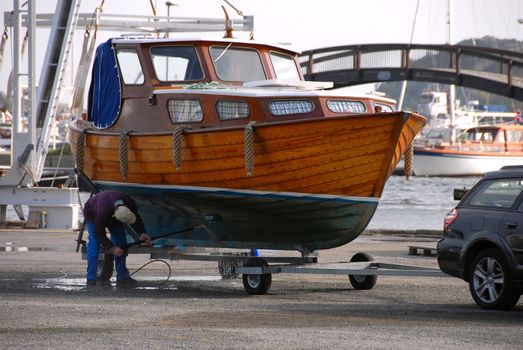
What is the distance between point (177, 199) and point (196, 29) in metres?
10.2

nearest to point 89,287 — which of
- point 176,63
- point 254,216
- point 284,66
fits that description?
point 254,216

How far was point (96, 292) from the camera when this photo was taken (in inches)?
556

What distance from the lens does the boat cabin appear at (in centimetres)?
1515

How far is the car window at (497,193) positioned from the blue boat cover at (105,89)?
6.13m

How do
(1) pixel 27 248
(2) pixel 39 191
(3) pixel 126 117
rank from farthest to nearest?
(2) pixel 39 191 → (1) pixel 27 248 → (3) pixel 126 117

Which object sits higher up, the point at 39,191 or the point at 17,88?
the point at 17,88

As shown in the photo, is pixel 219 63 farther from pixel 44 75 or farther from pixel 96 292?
pixel 44 75

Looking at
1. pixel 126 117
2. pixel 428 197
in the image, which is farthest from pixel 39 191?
pixel 428 197

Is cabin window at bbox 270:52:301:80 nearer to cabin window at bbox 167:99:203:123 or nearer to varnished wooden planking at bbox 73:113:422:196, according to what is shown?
cabin window at bbox 167:99:203:123

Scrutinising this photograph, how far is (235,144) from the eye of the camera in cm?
1502

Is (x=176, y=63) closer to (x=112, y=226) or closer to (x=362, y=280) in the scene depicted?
(x=112, y=226)

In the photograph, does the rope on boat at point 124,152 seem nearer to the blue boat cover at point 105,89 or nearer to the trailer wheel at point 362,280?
the blue boat cover at point 105,89

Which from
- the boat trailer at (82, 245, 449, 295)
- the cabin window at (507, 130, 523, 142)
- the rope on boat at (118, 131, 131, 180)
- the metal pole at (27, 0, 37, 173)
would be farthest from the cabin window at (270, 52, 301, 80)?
the cabin window at (507, 130, 523, 142)

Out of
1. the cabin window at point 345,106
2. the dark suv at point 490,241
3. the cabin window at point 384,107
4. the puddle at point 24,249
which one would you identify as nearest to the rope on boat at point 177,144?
the cabin window at point 345,106
